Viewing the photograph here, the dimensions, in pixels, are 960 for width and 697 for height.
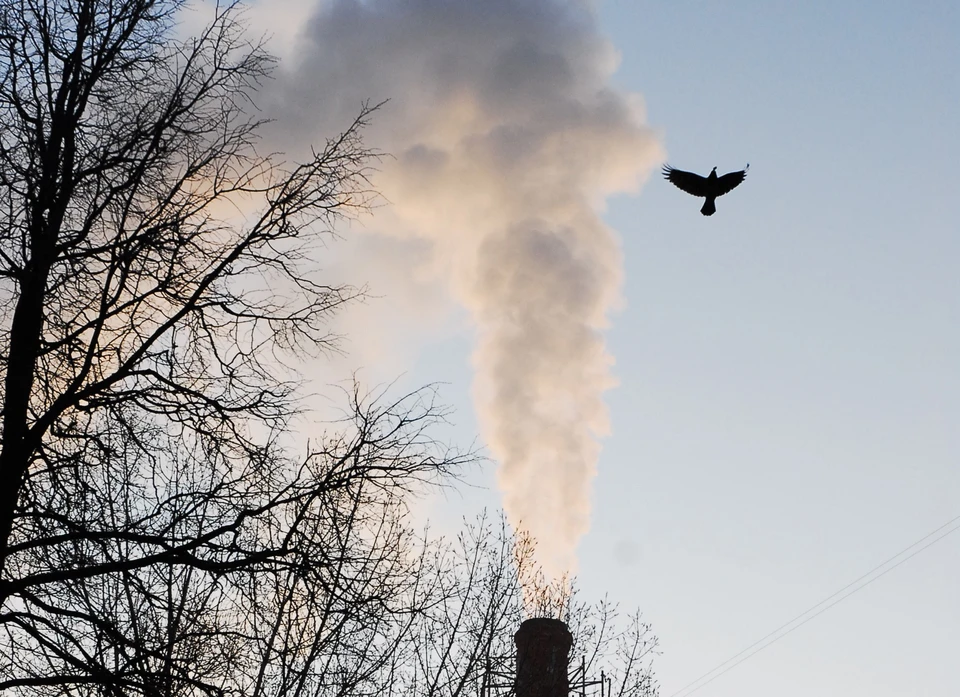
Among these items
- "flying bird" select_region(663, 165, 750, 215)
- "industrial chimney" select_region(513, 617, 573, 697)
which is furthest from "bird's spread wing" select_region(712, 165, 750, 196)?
"industrial chimney" select_region(513, 617, 573, 697)

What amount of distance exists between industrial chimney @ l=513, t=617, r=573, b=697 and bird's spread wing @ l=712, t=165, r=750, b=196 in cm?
824

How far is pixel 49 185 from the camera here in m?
6.18

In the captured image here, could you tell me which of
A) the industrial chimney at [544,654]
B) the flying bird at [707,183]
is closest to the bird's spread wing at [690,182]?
the flying bird at [707,183]

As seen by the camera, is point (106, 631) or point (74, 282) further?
point (74, 282)

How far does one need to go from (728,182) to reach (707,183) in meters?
0.31

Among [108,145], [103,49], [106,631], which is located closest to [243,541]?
[106,631]

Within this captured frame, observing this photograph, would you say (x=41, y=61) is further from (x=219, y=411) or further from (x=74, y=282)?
(x=219, y=411)

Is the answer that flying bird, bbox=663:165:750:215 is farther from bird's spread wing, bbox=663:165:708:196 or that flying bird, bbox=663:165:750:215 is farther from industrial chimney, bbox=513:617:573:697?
industrial chimney, bbox=513:617:573:697

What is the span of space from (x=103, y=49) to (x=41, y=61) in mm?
372

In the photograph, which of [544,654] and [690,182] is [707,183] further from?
[544,654]

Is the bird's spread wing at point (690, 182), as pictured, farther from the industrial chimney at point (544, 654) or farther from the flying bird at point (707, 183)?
the industrial chimney at point (544, 654)

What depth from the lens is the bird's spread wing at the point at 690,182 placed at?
596 inches

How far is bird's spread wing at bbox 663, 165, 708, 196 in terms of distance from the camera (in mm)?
15133

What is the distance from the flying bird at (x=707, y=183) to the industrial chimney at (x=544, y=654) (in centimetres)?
807
